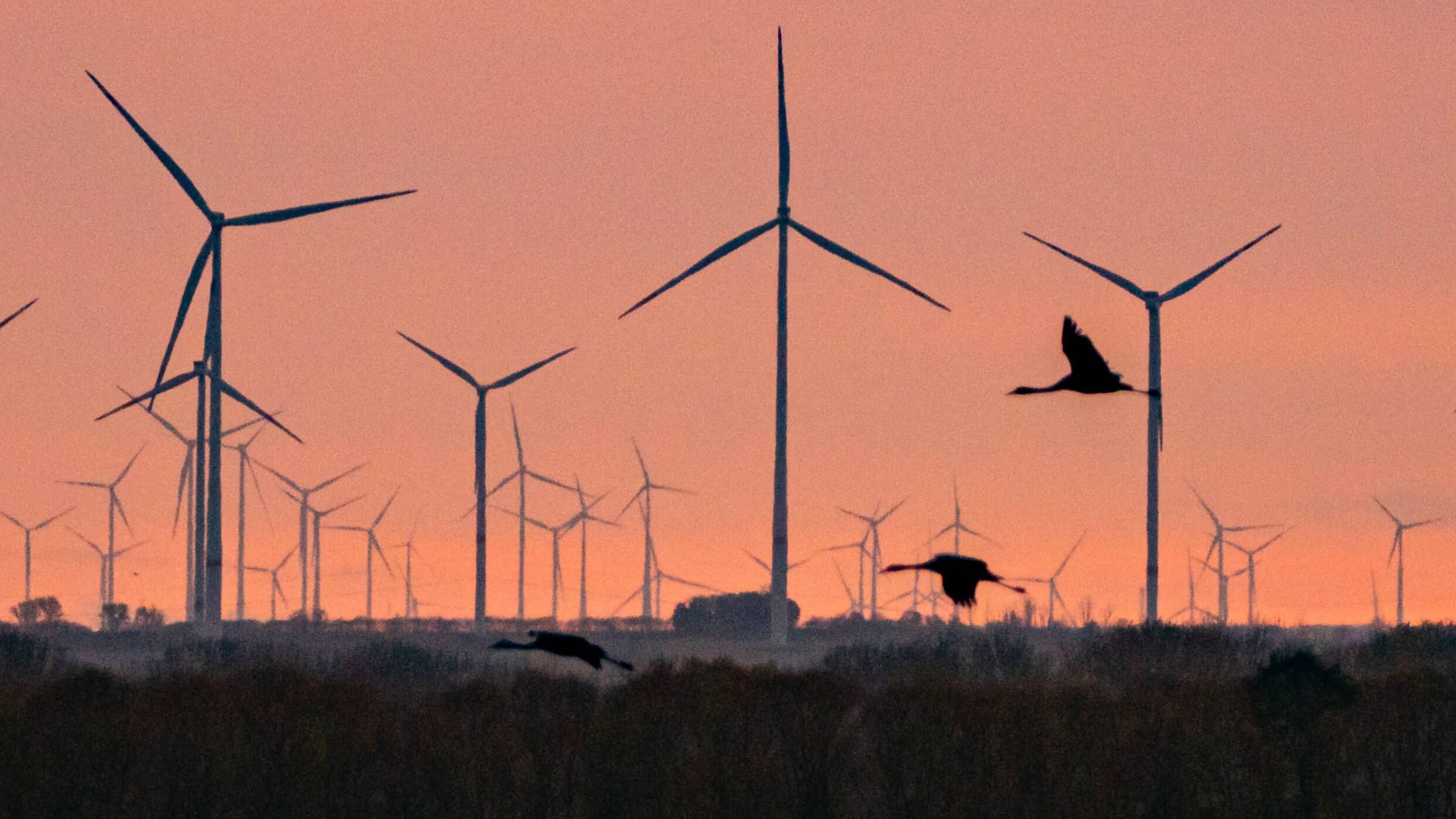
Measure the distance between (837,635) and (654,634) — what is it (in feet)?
29.4

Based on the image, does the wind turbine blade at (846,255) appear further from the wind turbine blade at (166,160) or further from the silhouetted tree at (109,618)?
the silhouetted tree at (109,618)

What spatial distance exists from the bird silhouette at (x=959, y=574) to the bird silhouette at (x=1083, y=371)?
2.30 m

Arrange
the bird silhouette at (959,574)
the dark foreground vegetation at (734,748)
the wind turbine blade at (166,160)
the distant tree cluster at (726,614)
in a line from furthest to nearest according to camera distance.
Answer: the distant tree cluster at (726,614), the wind turbine blade at (166,160), the dark foreground vegetation at (734,748), the bird silhouette at (959,574)

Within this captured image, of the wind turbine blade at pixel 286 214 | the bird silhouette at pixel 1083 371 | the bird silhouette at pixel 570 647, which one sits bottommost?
the bird silhouette at pixel 570 647

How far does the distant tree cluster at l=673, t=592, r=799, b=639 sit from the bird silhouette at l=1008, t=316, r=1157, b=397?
120675 mm

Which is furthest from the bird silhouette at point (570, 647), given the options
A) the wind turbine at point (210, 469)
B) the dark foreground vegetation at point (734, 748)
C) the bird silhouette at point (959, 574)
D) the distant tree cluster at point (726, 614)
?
the distant tree cluster at point (726, 614)

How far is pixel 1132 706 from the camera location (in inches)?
2362

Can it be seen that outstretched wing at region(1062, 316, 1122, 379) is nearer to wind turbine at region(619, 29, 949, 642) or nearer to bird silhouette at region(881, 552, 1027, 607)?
bird silhouette at region(881, 552, 1027, 607)

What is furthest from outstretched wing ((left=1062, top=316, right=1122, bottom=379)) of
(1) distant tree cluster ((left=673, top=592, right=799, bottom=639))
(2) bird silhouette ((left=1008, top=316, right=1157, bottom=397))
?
(1) distant tree cluster ((left=673, top=592, right=799, bottom=639))

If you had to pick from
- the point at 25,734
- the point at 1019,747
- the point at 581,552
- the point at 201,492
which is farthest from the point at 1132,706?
the point at 581,552

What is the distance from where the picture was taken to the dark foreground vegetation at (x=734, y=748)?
180 feet

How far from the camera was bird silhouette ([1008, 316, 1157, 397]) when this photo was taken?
126 ft

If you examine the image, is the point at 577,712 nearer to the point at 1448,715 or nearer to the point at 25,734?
the point at 25,734

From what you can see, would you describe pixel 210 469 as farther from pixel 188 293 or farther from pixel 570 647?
pixel 570 647
